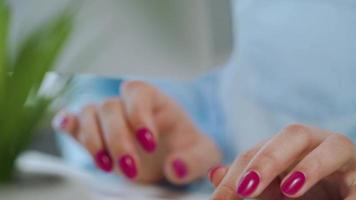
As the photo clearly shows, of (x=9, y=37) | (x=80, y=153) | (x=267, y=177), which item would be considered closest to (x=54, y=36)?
(x=9, y=37)

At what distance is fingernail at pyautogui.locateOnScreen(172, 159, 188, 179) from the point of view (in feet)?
1.90

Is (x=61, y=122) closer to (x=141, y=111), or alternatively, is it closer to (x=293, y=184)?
(x=141, y=111)

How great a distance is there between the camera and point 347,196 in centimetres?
34

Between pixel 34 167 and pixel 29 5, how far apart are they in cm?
9

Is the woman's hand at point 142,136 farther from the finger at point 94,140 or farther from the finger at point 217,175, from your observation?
the finger at point 217,175

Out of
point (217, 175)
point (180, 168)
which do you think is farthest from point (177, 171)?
point (217, 175)

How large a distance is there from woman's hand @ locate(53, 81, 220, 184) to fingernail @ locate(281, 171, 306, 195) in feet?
0.62

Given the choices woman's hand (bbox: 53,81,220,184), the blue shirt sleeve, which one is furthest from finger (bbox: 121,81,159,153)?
the blue shirt sleeve

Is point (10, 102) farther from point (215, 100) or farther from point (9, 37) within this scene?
point (215, 100)

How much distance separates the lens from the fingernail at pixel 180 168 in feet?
1.90

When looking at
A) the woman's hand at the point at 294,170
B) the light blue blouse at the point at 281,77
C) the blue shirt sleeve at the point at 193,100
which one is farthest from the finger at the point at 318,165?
the blue shirt sleeve at the point at 193,100

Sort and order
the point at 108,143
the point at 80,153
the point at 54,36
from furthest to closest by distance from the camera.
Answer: the point at 80,153 < the point at 108,143 < the point at 54,36

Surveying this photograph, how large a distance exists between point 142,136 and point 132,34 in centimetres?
17

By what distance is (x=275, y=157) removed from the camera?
0.34 metres
